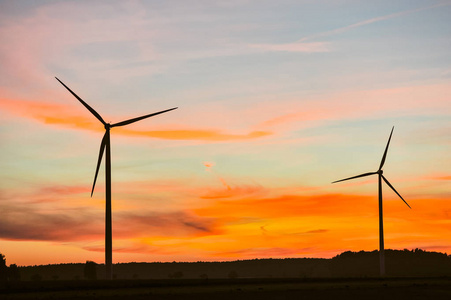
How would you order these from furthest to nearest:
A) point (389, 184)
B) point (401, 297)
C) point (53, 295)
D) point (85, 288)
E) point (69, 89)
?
point (389, 184) < point (69, 89) < point (85, 288) < point (401, 297) < point (53, 295)

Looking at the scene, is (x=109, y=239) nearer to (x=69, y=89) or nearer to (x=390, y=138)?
(x=69, y=89)

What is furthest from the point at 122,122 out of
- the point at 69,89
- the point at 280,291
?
the point at 280,291

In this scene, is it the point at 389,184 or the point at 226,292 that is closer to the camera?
the point at 226,292

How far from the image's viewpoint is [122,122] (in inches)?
3853

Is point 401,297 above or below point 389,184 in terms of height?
below

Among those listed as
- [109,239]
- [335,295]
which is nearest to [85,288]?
[109,239]

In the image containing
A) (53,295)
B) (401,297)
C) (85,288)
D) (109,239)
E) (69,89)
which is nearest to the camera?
(53,295)

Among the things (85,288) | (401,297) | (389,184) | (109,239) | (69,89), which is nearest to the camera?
(401,297)

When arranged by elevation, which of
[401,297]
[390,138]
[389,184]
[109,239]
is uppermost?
[390,138]

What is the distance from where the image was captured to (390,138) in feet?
470

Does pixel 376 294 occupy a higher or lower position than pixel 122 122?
lower

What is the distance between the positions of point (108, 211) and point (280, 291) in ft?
76.1

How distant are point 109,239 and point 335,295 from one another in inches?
1108

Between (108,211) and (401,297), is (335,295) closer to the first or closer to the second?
(401,297)
